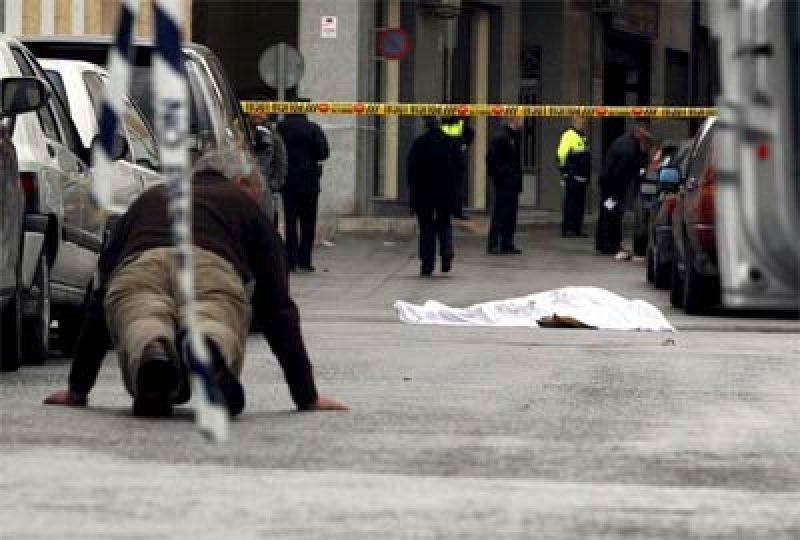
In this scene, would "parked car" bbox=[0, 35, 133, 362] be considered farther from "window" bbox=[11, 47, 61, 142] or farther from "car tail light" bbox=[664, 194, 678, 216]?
"car tail light" bbox=[664, 194, 678, 216]

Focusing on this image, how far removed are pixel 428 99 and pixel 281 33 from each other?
2.91 metres

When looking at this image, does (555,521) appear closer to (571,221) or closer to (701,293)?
(701,293)

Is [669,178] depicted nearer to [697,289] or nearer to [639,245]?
[697,289]

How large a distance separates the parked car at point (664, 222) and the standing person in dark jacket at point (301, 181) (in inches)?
146

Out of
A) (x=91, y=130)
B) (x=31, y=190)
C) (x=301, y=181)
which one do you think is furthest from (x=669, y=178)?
(x=31, y=190)

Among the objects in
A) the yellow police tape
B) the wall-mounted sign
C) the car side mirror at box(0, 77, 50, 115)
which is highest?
the wall-mounted sign

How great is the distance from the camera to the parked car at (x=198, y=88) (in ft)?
53.1

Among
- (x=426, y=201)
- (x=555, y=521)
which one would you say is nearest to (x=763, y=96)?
(x=555, y=521)

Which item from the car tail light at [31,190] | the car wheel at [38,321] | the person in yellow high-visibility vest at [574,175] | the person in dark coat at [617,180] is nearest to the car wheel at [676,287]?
the car wheel at [38,321]

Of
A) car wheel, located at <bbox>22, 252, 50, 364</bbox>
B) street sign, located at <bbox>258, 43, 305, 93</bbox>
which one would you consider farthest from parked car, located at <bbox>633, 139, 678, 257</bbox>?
car wheel, located at <bbox>22, 252, 50, 364</bbox>

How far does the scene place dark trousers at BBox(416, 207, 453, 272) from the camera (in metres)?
28.1

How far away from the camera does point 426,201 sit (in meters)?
28.7

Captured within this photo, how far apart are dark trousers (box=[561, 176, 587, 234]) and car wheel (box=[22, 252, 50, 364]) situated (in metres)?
25.1

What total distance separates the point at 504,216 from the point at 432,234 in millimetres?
5227
